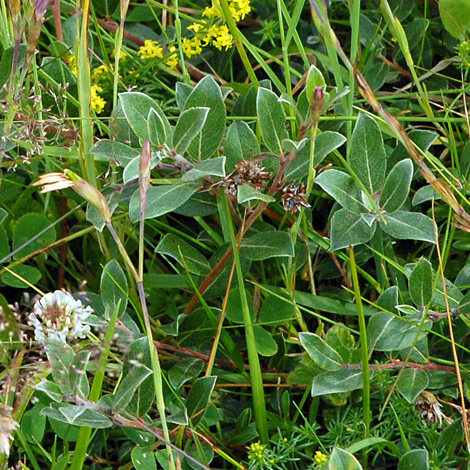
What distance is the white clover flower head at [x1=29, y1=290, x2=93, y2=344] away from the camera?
3.51ft

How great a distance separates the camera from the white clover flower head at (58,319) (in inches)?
42.1

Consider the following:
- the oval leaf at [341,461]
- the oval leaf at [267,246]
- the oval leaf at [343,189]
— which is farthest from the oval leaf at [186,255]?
the oval leaf at [341,461]

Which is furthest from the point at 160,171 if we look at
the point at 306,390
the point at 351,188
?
the point at 306,390

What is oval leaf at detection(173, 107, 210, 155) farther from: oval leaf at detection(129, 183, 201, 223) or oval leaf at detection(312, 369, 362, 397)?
oval leaf at detection(312, 369, 362, 397)

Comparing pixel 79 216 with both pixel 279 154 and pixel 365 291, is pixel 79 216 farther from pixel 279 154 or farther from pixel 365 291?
pixel 365 291

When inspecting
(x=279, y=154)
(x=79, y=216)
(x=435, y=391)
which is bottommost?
(x=435, y=391)

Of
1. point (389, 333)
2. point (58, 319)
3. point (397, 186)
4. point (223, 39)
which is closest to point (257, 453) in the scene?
point (389, 333)

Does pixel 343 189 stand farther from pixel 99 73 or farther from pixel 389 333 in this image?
pixel 99 73

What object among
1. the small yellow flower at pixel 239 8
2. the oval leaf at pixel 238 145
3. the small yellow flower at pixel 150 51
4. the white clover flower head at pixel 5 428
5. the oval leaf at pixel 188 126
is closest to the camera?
the white clover flower head at pixel 5 428

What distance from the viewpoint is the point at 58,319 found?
111 centimetres

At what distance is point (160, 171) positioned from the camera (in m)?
1.52

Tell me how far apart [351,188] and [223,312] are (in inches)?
14.7

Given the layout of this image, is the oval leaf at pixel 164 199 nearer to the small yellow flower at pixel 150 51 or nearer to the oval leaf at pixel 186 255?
the oval leaf at pixel 186 255

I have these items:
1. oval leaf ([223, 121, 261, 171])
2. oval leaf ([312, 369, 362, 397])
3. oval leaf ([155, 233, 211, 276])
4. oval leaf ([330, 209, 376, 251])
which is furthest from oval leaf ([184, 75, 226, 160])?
oval leaf ([312, 369, 362, 397])
